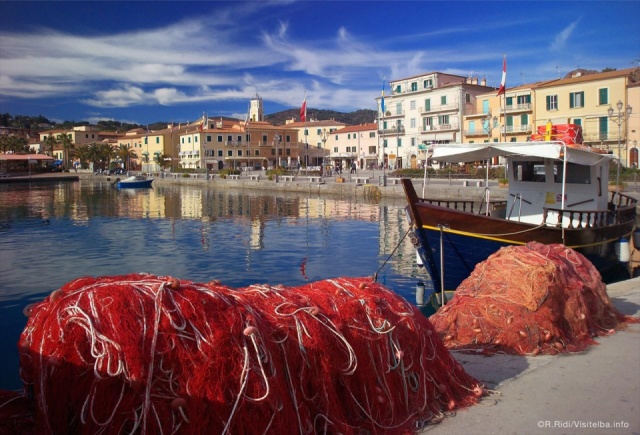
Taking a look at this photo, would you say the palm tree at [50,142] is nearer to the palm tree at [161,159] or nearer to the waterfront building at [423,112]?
the palm tree at [161,159]

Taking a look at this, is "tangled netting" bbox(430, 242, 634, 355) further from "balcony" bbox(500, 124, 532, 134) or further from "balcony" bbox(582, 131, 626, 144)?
"balcony" bbox(500, 124, 532, 134)

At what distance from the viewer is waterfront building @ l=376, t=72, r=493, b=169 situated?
236 ft

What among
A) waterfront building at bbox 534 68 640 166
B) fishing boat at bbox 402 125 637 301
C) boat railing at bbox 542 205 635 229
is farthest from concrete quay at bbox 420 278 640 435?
waterfront building at bbox 534 68 640 166

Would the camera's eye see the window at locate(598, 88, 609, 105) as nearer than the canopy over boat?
No

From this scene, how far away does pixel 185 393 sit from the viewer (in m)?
3.40

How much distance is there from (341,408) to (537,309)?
3.43 metres

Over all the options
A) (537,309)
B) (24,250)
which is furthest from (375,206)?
(537,309)

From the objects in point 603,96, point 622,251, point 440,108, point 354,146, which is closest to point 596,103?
point 603,96

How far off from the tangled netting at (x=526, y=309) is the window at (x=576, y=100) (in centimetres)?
5393

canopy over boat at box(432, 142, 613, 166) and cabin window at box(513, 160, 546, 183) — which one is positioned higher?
canopy over boat at box(432, 142, 613, 166)

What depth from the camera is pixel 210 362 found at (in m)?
3.50

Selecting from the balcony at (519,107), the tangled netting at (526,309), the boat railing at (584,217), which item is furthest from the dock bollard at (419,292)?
the balcony at (519,107)

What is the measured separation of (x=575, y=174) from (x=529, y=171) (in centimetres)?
115

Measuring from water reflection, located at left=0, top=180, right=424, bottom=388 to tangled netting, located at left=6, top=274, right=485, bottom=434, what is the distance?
6.18m
